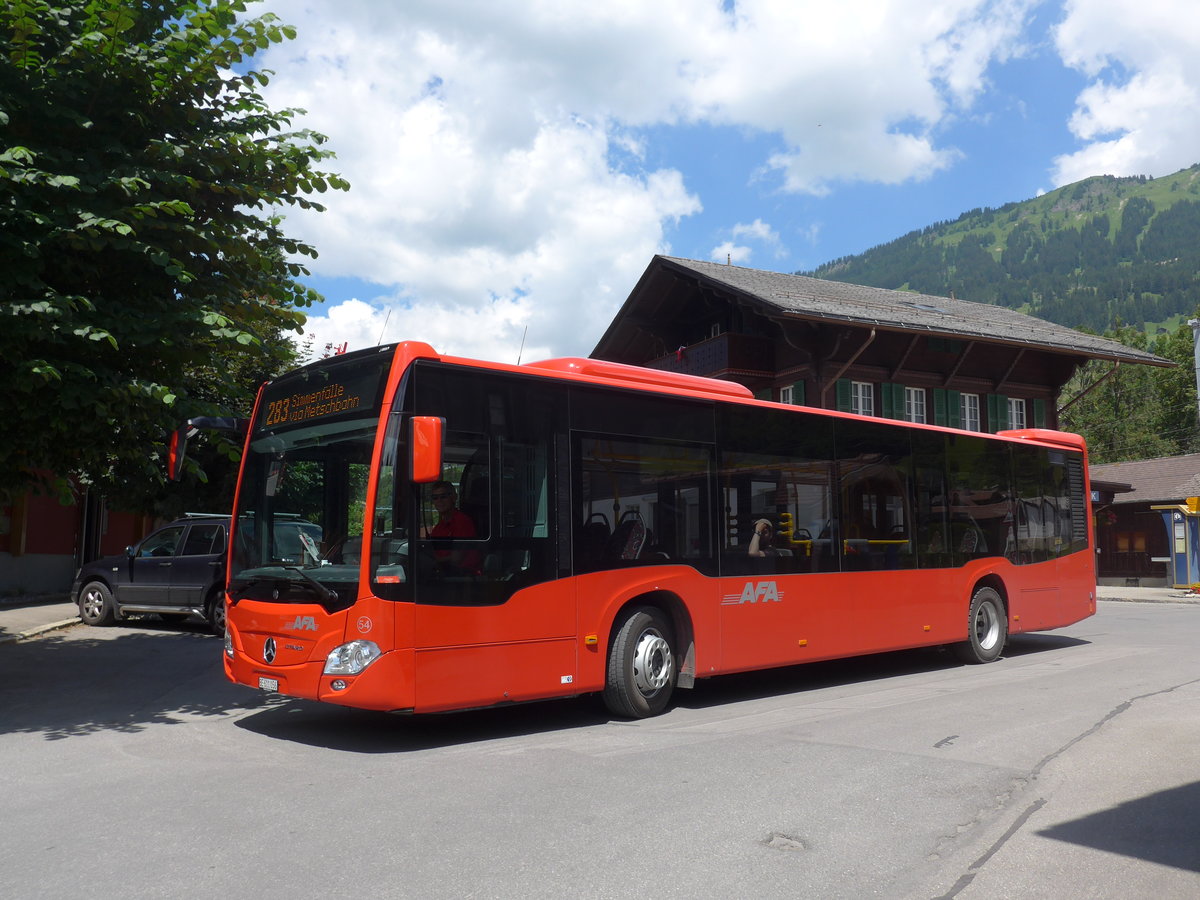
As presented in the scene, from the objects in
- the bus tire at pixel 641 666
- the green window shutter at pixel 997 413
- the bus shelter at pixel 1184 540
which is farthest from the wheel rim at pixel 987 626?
the green window shutter at pixel 997 413

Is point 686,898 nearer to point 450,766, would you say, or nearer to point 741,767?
point 741,767

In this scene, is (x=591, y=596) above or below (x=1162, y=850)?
above

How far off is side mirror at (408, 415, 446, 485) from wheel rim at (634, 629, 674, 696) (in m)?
2.68

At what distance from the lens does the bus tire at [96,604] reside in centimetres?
1655

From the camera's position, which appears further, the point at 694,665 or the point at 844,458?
the point at 844,458

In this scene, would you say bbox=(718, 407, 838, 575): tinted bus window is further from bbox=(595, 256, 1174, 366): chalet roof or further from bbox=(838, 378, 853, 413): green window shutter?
bbox=(838, 378, 853, 413): green window shutter

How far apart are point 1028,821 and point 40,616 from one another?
17200 millimetres

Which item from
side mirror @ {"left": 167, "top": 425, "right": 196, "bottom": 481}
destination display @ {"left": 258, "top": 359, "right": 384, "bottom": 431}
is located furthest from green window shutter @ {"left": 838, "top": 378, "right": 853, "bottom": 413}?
side mirror @ {"left": 167, "top": 425, "right": 196, "bottom": 481}

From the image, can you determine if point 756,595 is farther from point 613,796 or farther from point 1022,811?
point 1022,811

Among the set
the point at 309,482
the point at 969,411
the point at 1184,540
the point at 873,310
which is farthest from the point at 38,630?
the point at 1184,540

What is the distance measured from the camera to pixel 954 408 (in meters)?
31.4

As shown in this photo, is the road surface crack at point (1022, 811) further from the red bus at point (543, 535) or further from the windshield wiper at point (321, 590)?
the windshield wiper at point (321, 590)

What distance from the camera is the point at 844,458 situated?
10.9 metres

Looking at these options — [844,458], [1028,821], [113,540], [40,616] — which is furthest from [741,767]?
[113,540]
